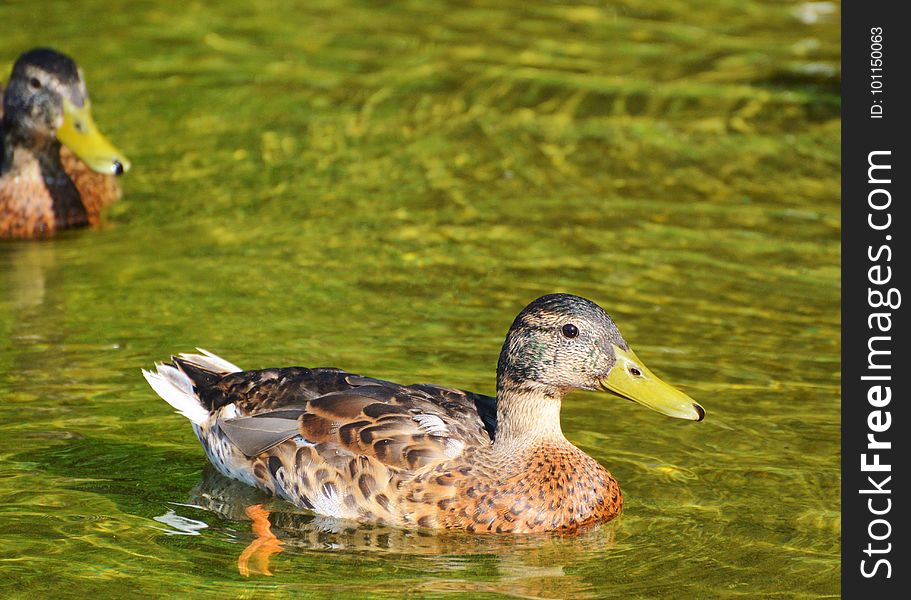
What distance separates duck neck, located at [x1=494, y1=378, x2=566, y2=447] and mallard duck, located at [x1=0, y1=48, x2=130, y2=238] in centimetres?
558

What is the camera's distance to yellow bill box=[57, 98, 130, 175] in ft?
43.3

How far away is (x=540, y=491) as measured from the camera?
849cm

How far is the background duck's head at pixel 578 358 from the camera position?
851 centimetres

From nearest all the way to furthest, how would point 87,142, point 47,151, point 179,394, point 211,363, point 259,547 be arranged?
point 259,547 < point 179,394 < point 211,363 < point 87,142 < point 47,151

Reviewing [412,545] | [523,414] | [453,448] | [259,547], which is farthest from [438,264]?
[259,547]

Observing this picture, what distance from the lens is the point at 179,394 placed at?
363 inches

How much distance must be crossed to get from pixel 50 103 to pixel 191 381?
497 cm

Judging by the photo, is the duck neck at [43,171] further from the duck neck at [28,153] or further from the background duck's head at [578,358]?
the background duck's head at [578,358]

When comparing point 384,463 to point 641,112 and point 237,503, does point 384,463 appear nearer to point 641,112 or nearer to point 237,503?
point 237,503

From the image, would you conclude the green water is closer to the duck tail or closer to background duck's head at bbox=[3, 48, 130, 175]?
the duck tail

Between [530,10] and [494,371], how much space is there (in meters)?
9.14

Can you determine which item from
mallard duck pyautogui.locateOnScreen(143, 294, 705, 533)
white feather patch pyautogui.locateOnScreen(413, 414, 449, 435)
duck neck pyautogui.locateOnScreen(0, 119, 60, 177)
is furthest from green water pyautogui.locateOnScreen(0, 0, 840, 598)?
duck neck pyautogui.locateOnScreen(0, 119, 60, 177)

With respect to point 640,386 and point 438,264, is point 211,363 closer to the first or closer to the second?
point 640,386
